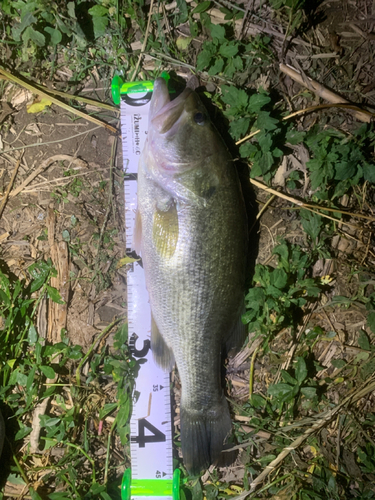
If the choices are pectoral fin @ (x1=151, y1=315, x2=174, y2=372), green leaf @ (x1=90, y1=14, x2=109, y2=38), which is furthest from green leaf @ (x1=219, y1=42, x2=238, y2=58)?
pectoral fin @ (x1=151, y1=315, x2=174, y2=372)

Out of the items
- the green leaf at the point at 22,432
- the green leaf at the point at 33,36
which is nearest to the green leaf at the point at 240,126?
the green leaf at the point at 33,36

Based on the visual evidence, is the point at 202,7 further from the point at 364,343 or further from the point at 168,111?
the point at 364,343

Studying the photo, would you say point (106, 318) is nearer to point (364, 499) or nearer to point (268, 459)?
point (268, 459)

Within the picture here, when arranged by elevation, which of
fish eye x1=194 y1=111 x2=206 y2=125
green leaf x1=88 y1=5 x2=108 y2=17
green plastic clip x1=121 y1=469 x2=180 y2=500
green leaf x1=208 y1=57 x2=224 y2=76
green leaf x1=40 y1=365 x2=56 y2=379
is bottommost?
green plastic clip x1=121 y1=469 x2=180 y2=500

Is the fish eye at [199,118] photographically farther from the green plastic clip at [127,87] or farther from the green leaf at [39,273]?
the green leaf at [39,273]

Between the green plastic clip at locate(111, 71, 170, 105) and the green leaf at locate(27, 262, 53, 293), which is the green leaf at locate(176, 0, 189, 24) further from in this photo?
the green leaf at locate(27, 262, 53, 293)

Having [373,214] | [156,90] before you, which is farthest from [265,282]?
[156,90]

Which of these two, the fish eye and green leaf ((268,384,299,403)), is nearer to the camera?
the fish eye
